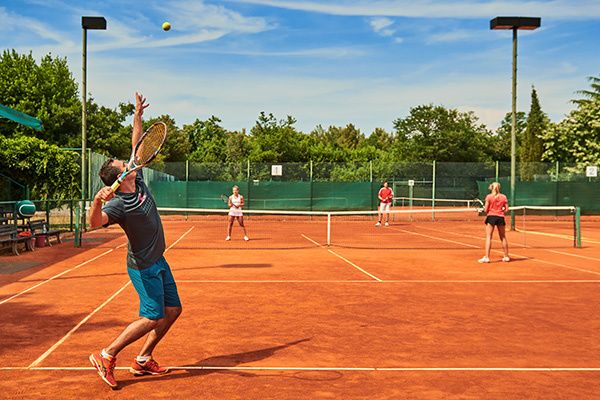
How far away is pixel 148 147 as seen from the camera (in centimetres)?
479

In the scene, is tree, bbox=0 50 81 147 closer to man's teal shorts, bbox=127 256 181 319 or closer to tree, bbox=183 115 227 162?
tree, bbox=183 115 227 162

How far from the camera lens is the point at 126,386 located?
4.37 m

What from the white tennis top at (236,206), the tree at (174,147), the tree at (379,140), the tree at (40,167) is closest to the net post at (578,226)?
the white tennis top at (236,206)

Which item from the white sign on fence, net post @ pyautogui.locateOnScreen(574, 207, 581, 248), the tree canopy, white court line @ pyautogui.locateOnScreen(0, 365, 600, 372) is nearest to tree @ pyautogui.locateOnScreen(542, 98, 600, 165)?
the tree canopy

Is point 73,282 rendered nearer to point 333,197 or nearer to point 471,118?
point 333,197

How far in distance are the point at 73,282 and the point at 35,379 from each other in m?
4.71

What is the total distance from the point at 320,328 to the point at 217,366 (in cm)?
161

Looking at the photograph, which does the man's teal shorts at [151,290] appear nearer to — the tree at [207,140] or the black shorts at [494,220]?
the black shorts at [494,220]

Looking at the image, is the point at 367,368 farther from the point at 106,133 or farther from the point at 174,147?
the point at 174,147

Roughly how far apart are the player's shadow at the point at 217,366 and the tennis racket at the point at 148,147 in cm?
166

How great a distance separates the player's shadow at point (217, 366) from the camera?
4562mm

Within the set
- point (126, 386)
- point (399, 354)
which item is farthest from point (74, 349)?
point (399, 354)

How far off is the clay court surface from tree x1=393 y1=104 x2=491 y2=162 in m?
44.2

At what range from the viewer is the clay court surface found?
442cm
